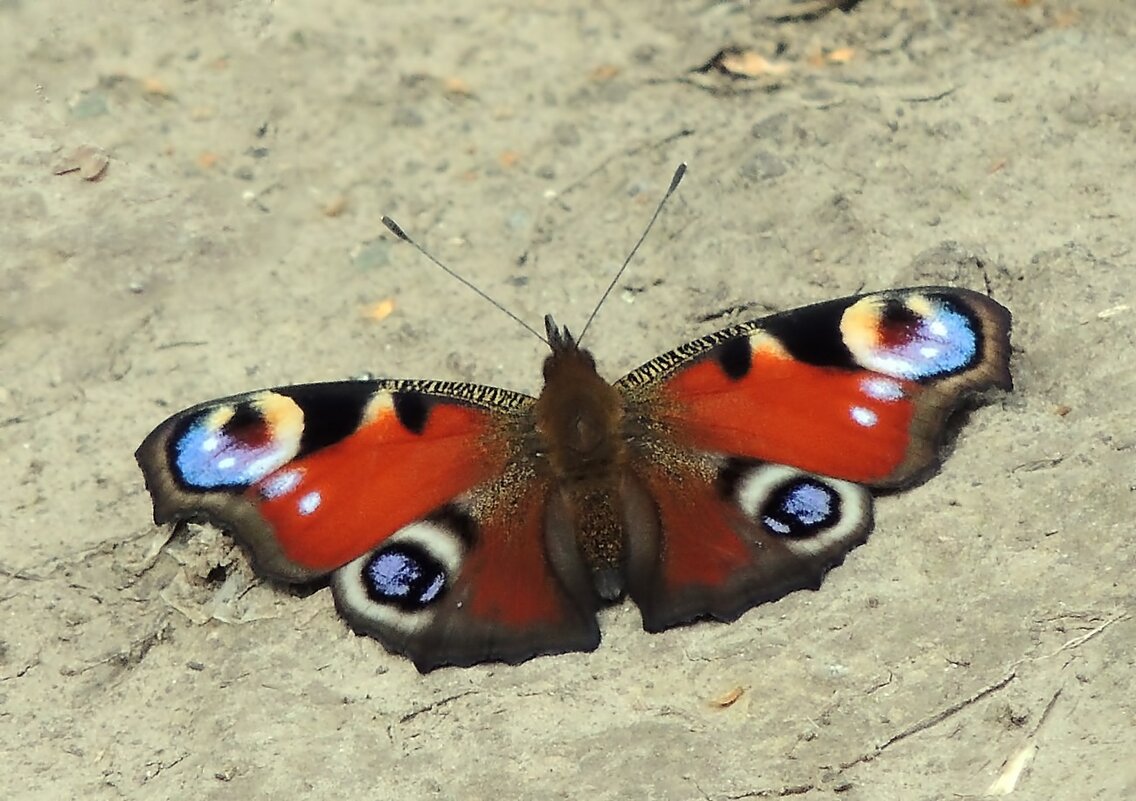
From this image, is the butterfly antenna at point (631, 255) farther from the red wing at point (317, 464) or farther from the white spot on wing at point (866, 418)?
the white spot on wing at point (866, 418)

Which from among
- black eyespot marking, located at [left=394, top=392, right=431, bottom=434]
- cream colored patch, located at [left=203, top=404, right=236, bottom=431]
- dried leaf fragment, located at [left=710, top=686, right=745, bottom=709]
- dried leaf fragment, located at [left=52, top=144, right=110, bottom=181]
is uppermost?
black eyespot marking, located at [left=394, top=392, right=431, bottom=434]

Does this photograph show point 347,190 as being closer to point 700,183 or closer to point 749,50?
point 700,183

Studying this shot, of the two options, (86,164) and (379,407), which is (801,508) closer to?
(379,407)

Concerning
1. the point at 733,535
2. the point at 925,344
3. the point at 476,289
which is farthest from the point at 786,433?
the point at 476,289

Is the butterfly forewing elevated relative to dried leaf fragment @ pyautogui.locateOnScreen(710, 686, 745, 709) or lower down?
elevated

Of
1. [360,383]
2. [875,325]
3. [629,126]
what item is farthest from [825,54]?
[360,383]

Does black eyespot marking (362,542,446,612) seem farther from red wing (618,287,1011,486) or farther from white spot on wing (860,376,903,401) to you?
white spot on wing (860,376,903,401)

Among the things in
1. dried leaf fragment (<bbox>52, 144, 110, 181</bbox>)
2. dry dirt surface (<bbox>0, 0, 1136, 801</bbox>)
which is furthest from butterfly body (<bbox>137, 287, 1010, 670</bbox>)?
dried leaf fragment (<bbox>52, 144, 110, 181</bbox>)

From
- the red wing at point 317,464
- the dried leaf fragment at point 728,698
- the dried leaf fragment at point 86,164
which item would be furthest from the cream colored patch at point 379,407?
the dried leaf fragment at point 86,164
